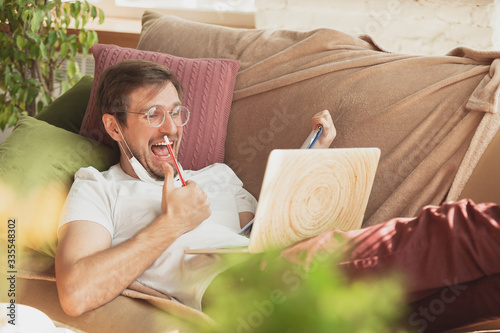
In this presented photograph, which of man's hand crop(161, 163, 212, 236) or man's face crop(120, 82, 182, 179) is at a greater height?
man's face crop(120, 82, 182, 179)

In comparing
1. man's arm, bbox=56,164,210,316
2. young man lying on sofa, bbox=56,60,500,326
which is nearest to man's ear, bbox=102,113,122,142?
young man lying on sofa, bbox=56,60,500,326

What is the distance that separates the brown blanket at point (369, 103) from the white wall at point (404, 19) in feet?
2.79

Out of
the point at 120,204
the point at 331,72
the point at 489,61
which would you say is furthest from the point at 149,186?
the point at 489,61

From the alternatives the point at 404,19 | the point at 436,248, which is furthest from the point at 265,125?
the point at 404,19

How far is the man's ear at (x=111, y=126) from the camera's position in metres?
1.53

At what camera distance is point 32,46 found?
241 cm

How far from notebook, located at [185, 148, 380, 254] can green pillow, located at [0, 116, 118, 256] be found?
0.48 m

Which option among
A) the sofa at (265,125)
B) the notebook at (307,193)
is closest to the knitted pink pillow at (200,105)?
the sofa at (265,125)

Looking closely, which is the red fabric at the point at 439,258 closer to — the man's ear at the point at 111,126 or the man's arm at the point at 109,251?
the man's arm at the point at 109,251

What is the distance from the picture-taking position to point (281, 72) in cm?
175

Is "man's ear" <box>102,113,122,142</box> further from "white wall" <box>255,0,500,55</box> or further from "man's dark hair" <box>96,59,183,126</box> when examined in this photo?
"white wall" <box>255,0,500,55</box>

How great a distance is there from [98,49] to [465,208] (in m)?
1.34

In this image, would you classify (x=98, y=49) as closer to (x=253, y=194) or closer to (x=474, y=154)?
(x=253, y=194)

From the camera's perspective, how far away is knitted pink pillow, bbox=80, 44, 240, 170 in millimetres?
1697
